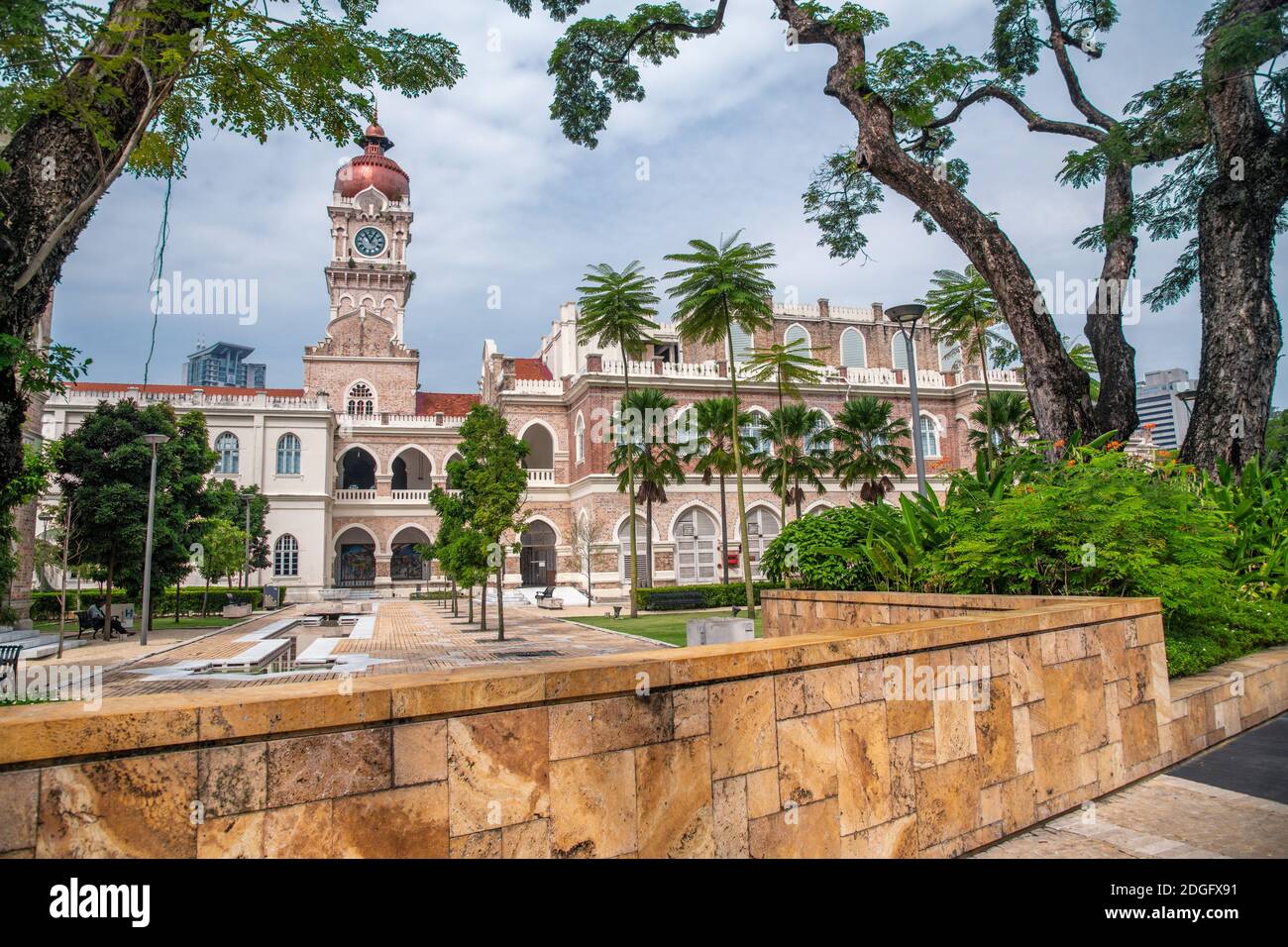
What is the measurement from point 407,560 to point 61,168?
135ft

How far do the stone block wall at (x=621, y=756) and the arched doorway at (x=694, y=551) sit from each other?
3297 centimetres

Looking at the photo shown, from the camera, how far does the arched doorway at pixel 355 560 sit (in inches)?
1791

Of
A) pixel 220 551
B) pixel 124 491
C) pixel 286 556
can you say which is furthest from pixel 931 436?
pixel 124 491

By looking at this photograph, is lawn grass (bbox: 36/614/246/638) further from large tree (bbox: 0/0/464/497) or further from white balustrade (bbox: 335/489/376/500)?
A: large tree (bbox: 0/0/464/497)

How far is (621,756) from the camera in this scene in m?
2.91

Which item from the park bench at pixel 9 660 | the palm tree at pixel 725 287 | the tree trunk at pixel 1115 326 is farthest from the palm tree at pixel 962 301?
the park bench at pixel 9 660

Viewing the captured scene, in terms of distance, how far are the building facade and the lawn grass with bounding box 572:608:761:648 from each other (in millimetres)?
8428

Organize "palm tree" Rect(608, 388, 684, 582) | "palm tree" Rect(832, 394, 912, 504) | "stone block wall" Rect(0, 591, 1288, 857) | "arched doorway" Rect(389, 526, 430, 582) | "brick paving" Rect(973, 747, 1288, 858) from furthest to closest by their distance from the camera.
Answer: "arched doorway" Rect(389, 526, 430, 582) < "palm tree" Rect(832, 394, 912, 504) < "palm tree" Rect(608, 388, 684, 582) < "brick paving" Rect(973, 747, 1288, 858) < "stone block wall" Rect(0, 591, 1288, 857)

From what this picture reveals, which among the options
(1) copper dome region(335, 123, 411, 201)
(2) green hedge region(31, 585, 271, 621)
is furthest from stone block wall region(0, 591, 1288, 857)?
(1) copper dome region(335, 123, 411, 201)

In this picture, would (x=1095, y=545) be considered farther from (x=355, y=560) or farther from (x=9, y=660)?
(x=355, y=560)

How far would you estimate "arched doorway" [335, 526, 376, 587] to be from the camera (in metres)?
45.5

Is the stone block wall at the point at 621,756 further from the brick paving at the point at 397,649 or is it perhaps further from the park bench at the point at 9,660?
the park bench at the point at 9,660

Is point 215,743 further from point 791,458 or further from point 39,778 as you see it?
point 791,458

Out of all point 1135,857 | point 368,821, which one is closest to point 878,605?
point 1135,857
